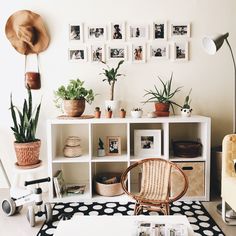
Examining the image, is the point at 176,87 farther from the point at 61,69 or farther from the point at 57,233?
the point at 57,233

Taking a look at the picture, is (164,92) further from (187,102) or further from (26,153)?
(26,153)

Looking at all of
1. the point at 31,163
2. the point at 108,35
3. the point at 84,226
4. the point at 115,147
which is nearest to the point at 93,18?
the point at 108,35

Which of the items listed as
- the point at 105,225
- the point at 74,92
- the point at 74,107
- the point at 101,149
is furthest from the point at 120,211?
the point at 74,92

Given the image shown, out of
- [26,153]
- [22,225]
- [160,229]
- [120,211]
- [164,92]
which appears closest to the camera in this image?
[160,229]

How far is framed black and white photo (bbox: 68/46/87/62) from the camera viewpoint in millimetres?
2914

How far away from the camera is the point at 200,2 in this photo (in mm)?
A: 2877

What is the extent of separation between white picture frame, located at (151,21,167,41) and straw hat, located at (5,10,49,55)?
45.4 inches

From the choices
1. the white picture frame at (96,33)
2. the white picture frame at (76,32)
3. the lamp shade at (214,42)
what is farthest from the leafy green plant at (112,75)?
the lamp shade at (214,42)

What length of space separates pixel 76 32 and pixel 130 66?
2.27 ft

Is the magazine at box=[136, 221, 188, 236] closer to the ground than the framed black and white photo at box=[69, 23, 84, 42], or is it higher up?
closer to the ground

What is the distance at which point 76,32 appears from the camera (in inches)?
114

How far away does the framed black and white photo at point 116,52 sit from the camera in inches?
115

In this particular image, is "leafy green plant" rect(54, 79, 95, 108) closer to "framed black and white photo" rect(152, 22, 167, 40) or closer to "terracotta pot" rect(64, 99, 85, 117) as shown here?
"terracotta pot" rect(64, 99, 85, 117)

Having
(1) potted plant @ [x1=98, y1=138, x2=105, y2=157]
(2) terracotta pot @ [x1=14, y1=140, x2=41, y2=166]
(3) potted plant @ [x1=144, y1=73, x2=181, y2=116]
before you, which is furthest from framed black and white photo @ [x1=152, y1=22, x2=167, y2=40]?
(2) terracotta pot @ [x1=14, y1=140, x2=41, y2=166]
